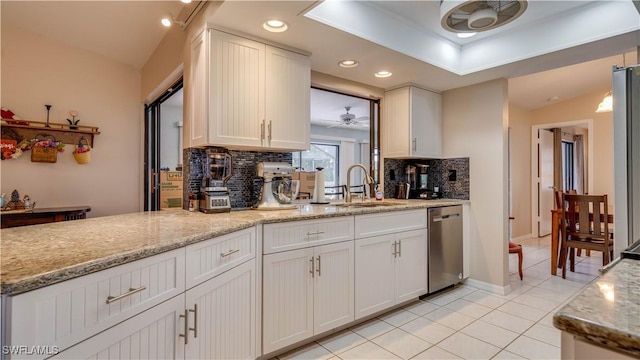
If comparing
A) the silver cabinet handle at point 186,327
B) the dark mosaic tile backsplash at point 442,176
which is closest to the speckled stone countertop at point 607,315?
the silver cabinet handle at point 186,327

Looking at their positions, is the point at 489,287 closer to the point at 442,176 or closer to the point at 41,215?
the point at 442,176

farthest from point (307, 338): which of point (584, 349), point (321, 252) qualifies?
point (584, 349)

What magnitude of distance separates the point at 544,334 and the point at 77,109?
491 cm

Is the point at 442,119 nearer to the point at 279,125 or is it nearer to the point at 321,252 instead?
the point at 279,125

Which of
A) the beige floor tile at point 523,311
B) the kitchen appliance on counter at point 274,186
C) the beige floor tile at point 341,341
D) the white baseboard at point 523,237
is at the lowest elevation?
the beige floor tile at point 523,311

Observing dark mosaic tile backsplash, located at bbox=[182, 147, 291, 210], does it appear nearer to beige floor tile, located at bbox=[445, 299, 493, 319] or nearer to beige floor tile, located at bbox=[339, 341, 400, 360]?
beige floor tile, located at bbox=[339, 341, 400, 360]

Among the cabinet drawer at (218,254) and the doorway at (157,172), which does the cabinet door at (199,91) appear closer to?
the cabinet drawer at (218,254)

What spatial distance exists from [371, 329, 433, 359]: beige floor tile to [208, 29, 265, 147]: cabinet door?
65.4 inches

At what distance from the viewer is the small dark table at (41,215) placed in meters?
2.79

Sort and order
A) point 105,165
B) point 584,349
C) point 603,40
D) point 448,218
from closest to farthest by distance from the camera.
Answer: point 584,349 < point 603,40 < point 448,218 < point 105,165

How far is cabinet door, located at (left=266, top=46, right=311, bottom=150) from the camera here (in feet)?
7.51

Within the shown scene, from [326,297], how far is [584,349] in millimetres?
1756

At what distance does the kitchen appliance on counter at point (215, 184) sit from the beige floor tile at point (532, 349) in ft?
7.17

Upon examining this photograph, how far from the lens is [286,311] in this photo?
1.94m
